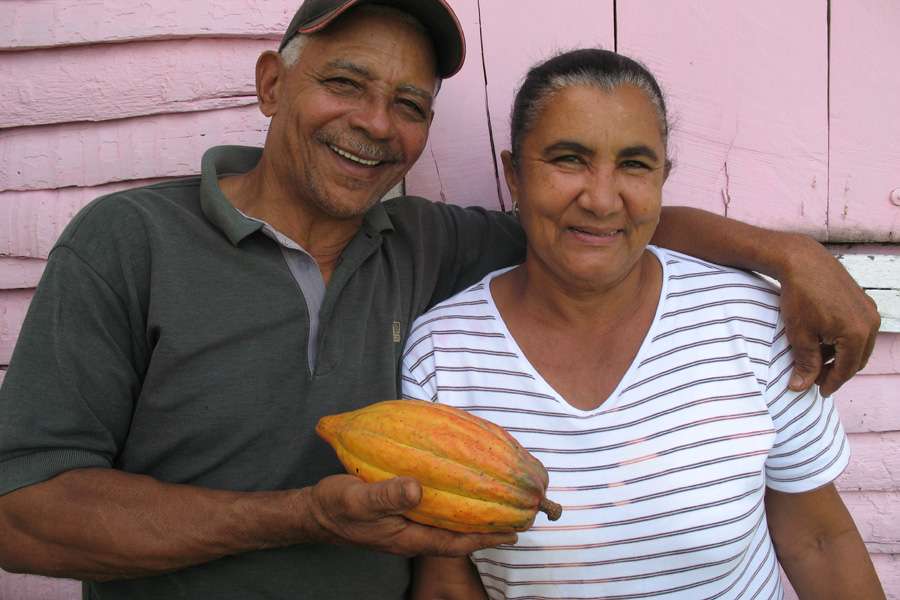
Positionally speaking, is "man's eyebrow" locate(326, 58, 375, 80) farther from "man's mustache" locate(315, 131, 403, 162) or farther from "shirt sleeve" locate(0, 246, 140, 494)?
"shirt sleeve" locate(0, 246, 140, 494)

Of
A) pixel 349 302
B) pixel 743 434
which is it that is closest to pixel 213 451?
pixel 349 302

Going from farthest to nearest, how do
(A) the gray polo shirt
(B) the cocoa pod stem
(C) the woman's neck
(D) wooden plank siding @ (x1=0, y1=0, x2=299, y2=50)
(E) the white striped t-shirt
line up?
(D) wooden plank siding @ (x1=0, y1=0, x2=299, y2=50)
(C) the woman's neck
(E) the white striped t-shirt
(A) the gray polo shirt
(B) the cocoa pod stem

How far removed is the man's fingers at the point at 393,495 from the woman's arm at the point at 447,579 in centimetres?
61

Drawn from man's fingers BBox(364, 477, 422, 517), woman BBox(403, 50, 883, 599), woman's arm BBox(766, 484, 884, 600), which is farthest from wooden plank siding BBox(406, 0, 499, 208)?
man's fingers BBox(364, 477, 422, 517)

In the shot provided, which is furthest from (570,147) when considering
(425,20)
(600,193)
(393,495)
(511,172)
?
(393,495)

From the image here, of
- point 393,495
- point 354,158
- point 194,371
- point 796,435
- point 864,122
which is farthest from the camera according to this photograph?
point 864,122

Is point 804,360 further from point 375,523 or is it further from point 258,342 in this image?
point 258,342

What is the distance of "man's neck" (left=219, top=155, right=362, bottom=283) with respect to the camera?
2.00 m

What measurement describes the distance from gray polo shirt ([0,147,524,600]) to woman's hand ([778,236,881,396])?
1.03 m

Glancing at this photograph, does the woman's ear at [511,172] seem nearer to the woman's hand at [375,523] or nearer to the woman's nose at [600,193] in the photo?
the woman's nose at [600,193]

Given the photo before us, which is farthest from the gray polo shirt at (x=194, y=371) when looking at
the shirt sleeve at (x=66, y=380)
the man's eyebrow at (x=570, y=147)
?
the man's eyebrow at (x=570, y=147)

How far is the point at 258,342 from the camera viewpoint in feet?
5.87

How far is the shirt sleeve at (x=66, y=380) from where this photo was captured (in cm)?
154

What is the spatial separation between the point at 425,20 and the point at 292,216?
25.6 inches
